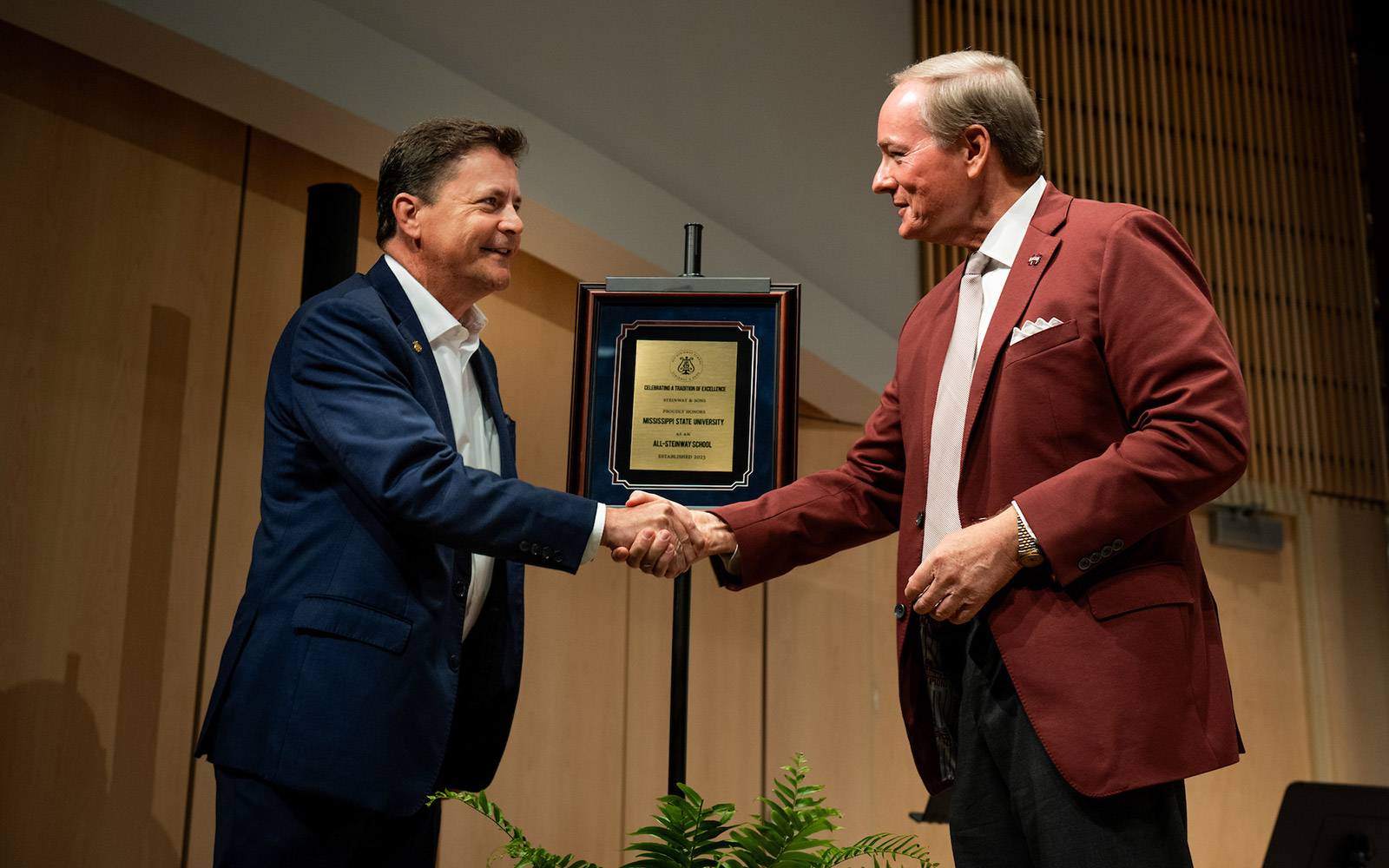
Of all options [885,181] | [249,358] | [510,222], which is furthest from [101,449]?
[885,181]

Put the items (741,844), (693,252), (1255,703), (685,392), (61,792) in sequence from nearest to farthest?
(741,844) < (685,392) < (693,252) < (61,792) < (1255,703)

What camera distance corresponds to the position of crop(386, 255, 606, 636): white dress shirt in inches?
89.8

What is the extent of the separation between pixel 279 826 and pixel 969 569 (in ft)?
3.76

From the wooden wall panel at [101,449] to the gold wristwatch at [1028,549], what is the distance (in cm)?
287

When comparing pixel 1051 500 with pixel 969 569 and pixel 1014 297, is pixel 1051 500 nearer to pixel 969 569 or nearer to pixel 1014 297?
pixel 969 569

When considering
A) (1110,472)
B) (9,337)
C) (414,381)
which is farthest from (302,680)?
(9,337)

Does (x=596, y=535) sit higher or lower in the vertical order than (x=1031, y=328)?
lower

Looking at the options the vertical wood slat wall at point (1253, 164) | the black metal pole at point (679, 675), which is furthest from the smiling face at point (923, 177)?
the vertical wood slat wall at point (1253, 164)

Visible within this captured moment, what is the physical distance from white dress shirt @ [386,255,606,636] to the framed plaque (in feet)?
0.85

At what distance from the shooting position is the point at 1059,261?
1.82 metres

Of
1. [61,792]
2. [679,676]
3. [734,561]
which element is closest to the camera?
[734,561]

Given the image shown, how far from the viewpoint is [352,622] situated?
1.92m

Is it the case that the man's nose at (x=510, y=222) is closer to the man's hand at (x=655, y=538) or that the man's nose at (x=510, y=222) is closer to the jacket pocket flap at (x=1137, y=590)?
the man's hand at (x=655, y=538)

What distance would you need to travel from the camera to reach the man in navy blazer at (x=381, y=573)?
1.88 m
